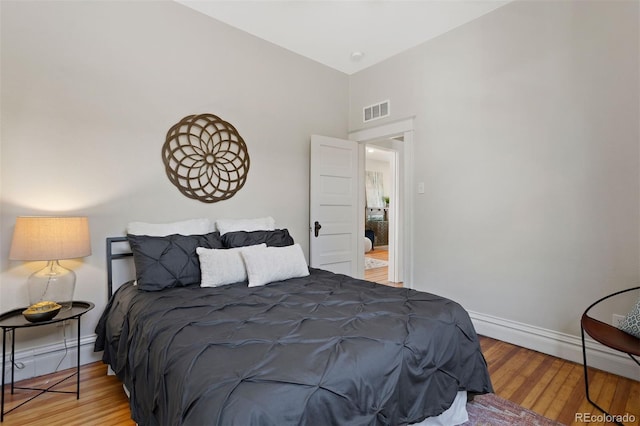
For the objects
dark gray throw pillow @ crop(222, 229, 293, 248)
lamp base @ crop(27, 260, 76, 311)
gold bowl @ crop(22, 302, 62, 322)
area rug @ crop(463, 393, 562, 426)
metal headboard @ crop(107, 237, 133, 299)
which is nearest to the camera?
area rug @ crop(463, 393, 562, 426)

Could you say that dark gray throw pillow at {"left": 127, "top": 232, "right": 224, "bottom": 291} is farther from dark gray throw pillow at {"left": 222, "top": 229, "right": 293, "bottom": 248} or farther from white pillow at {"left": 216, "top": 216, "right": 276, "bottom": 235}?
white pillow at {"left": 216, "top": 216, "right": 276, "bottom": 235}

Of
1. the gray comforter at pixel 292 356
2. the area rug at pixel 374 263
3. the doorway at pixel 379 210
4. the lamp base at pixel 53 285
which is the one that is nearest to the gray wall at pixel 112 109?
the lamp base at pixel 53 285

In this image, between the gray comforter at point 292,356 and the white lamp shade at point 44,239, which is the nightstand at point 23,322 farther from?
the white lamp shade at point 44,239

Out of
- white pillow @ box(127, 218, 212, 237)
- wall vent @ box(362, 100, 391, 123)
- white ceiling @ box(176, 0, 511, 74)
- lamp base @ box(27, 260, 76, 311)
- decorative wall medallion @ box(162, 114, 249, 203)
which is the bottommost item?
lamp base @ box(27, 260, 76, 311)

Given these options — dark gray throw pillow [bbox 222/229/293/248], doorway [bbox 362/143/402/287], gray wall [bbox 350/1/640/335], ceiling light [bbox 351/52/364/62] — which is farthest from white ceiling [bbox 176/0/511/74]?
dark gray throw pillow [bbox 222/229/293/248]

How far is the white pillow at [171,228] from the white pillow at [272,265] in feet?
2.26

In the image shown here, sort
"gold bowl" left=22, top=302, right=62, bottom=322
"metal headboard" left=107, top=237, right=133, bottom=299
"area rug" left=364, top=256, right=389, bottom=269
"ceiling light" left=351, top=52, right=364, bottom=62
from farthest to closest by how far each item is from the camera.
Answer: "area rug" left=364, top=256, right=389, bottom=269 → "ceiling light" left=351, top=52, right=364, bottom=62 → "metal headboard" left=107, top=237, right=133, bottom=299 → "gold bowl" left=22, top=302, right=62, bottom=322

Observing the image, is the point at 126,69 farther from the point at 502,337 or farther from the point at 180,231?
the point at 502,337

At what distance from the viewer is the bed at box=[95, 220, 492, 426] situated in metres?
0.99

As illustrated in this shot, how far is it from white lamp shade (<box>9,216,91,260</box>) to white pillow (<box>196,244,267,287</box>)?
769 mm

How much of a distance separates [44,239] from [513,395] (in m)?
3.05

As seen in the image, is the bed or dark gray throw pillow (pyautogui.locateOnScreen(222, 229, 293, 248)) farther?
dark gray throw pillow (pyautogui.locateOnScreen(222, 229, 293, 248))

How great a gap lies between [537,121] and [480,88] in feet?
2.03

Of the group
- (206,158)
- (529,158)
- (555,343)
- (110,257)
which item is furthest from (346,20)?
(555,343)
